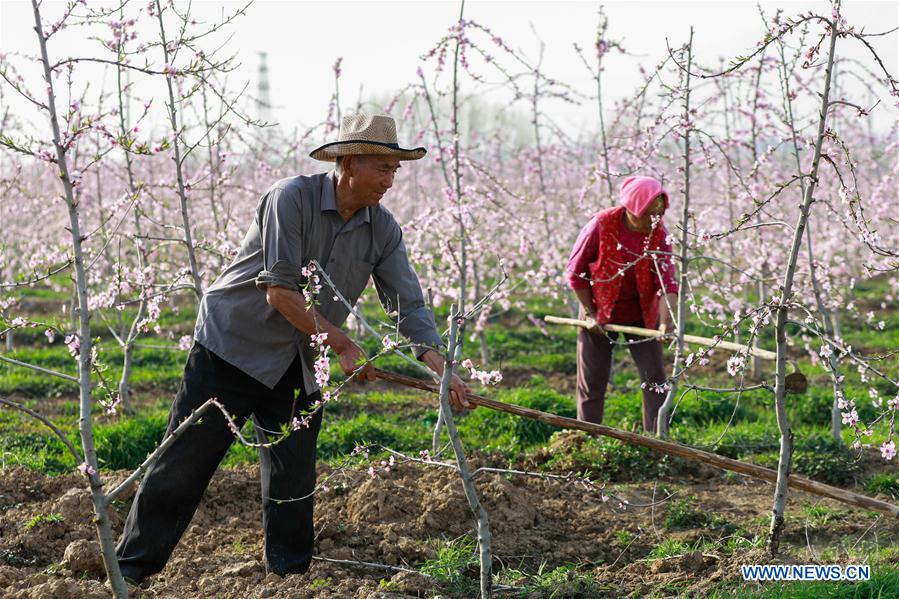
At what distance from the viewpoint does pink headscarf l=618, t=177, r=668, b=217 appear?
18.2ft

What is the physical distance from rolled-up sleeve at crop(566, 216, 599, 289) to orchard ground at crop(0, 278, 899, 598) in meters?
1.01

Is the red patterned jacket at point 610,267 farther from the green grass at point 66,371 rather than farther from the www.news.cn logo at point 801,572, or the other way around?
the green grass at point 66,371

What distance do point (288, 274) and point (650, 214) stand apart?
2765 millimetres

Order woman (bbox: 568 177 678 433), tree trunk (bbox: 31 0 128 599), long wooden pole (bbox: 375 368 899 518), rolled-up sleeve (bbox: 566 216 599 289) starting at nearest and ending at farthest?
tree trunk (bbox: 31 0 128 599), long wooden pole (bbox: 375 368 899 518), woman (bbox: 568 177 678 433), rolled-up sleeve (bbox: 566 216 599 289)

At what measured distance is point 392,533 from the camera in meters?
4.44

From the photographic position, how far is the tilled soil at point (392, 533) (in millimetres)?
3775

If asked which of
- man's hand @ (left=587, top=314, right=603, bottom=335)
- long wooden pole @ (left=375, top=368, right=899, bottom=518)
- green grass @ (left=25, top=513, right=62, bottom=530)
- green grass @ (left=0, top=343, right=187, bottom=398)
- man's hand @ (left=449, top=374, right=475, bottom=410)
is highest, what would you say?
man's hand @ (left=587, top=314, right=603, bottom=335)

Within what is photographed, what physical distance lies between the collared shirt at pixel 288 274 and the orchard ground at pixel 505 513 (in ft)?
1.77

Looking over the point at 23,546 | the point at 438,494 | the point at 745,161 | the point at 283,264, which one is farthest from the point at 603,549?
the point at 745,161

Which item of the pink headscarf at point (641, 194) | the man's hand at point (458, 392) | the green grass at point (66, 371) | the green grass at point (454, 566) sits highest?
the pink headscarf at point (641, 194)

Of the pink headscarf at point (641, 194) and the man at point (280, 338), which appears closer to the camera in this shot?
the man at point (280, 338)

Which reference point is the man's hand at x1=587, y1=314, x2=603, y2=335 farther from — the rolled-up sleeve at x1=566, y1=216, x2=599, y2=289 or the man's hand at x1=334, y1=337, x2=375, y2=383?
the man's hand at x1=334, y1=337, x2=375, y2=383

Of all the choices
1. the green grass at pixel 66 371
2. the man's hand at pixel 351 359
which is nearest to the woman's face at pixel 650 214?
the man's hand at pixel 351 359

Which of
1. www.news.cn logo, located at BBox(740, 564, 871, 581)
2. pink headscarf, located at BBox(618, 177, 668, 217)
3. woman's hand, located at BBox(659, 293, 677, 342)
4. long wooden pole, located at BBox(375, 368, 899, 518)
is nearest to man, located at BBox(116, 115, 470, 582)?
long wooden pole, located at BBox(375, 368, 899, 518)
